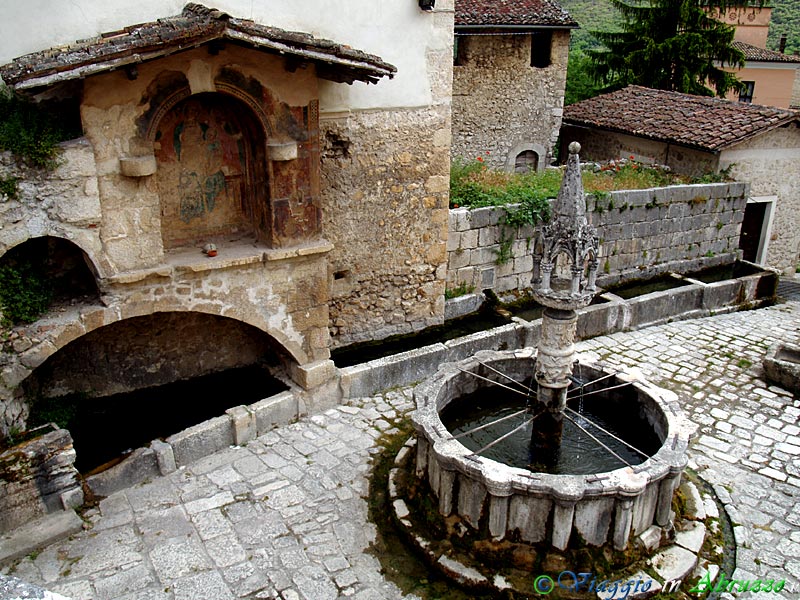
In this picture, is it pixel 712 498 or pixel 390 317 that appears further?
pixel 390 317

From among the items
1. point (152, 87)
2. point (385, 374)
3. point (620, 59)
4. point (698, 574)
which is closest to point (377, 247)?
point (385, 374)

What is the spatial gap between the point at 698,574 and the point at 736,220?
990 centimetres

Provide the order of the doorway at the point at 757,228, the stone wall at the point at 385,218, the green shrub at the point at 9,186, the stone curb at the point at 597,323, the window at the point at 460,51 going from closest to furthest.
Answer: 1. the green shrub at the point at 9,186
2. the stone curb at the point at 597,323
3. the stone wall at the point at 385,218
4. the doorway at the point at 757,228
5. the window at the point at 460,51

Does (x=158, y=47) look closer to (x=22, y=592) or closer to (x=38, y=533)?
(x=38, y=533)

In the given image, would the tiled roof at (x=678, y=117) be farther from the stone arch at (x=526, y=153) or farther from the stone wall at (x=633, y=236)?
the stone arch at (x=526, y=153)

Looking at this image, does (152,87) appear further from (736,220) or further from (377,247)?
(736,220)

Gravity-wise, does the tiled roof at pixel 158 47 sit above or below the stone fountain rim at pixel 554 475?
above

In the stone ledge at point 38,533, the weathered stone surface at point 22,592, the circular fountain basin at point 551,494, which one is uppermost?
the weathered stone surface at point 22,592

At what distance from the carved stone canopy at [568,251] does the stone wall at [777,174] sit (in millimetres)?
9109

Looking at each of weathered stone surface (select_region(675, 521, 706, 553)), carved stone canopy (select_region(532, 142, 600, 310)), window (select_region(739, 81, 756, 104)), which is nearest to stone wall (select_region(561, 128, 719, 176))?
carved stone canopy (select_region(532, 142, 600, 310))

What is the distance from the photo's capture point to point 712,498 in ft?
21.6

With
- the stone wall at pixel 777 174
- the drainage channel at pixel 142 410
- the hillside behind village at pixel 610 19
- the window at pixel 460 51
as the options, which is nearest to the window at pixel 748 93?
the hillside behind village at pixel 610 19

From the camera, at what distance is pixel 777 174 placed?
14.0 m

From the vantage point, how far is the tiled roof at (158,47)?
5.55 metres
